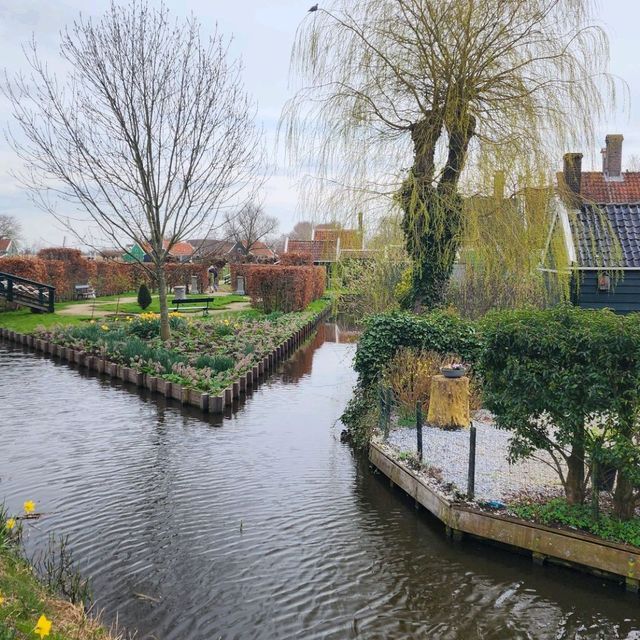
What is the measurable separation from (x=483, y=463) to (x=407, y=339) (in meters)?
2.69

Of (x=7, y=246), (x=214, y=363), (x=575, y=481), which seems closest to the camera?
(x=575, y=481)

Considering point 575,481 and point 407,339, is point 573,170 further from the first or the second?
point 575,481

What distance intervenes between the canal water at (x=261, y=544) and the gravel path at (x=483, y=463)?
57cm

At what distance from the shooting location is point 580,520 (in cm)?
529

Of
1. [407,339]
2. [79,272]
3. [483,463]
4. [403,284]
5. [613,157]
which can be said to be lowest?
[483,463]

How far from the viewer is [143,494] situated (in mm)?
6668

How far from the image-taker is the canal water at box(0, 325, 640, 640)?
4.48 m

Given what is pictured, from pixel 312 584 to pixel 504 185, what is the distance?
661 cm

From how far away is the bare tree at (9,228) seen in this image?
258 ft

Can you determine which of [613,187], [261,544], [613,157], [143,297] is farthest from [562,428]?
[143,297]

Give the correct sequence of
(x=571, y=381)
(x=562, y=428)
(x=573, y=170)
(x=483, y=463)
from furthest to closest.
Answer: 1. (x=573, y=170)
2. (x=483, y=463)
3. (x=562, y=428)
4. (x=571, y=381)

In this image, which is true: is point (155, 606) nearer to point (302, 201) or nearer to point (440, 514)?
point (440, 514)

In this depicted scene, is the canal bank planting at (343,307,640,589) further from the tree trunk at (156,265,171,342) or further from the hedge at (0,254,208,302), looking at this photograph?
the hedge at (0,254,208,302)

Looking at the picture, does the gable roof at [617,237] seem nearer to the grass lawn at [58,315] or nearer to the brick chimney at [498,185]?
the brick chimney at [498,185]
